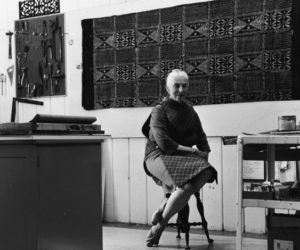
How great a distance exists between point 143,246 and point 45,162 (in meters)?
1.40

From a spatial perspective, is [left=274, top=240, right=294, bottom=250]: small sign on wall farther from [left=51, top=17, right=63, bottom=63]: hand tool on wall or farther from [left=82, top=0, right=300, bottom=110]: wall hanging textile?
[left=51, top=17, right=63, bottom=63]: hand tool on wall

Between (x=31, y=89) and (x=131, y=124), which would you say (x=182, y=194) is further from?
(x=31, y=89)

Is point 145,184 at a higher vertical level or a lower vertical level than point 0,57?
lower

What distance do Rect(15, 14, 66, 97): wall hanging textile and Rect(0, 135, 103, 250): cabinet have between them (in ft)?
7.72

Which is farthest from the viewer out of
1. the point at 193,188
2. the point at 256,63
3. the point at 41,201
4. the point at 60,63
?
the point at 60,63

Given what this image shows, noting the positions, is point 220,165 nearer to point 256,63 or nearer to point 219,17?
point 256,63

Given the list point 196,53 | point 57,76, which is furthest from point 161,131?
point 57,76

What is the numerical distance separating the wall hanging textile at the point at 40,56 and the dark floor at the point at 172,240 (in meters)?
1.58

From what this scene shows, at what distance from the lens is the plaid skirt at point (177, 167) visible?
129 inches

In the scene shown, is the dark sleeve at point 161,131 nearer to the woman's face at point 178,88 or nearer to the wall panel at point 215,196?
the woman's face at point 178,88

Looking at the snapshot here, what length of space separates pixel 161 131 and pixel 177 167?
0.98ft

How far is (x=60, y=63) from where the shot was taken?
4859mm

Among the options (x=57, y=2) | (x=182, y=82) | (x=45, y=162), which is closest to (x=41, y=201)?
(x=45, y=162)

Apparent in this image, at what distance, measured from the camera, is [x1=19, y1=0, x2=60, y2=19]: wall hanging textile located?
4.92 metres
